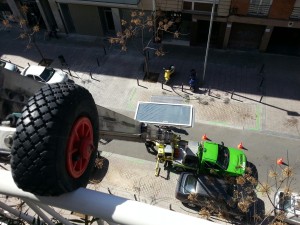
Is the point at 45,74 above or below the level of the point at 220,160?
above

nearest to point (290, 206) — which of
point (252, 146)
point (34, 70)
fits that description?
point (252, 146)

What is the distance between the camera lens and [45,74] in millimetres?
19469

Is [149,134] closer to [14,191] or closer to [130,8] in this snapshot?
[14,191]

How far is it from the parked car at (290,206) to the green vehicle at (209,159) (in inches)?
77.2

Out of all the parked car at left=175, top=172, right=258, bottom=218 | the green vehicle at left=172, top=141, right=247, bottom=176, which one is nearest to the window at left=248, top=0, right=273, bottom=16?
the green vehicle at left=172, top=141, right=247, bottom=176

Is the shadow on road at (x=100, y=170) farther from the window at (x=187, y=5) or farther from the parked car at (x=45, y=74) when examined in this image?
the window at (x=187, y=5)

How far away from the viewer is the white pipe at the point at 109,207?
7.29 feet

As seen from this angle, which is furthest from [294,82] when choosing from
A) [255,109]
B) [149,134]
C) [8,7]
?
[8,7]

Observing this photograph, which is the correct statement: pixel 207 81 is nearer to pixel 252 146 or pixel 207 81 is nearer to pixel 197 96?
pixel 197 96

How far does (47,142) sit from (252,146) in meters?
14.6

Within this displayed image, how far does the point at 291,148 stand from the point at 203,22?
10.2 metres

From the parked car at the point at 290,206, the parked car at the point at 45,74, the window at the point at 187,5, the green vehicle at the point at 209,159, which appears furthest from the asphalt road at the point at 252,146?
the window at the point at 187,5

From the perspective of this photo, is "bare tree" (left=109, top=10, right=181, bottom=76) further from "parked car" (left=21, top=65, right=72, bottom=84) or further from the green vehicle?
the green vehicle

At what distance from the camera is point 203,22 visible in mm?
20625
